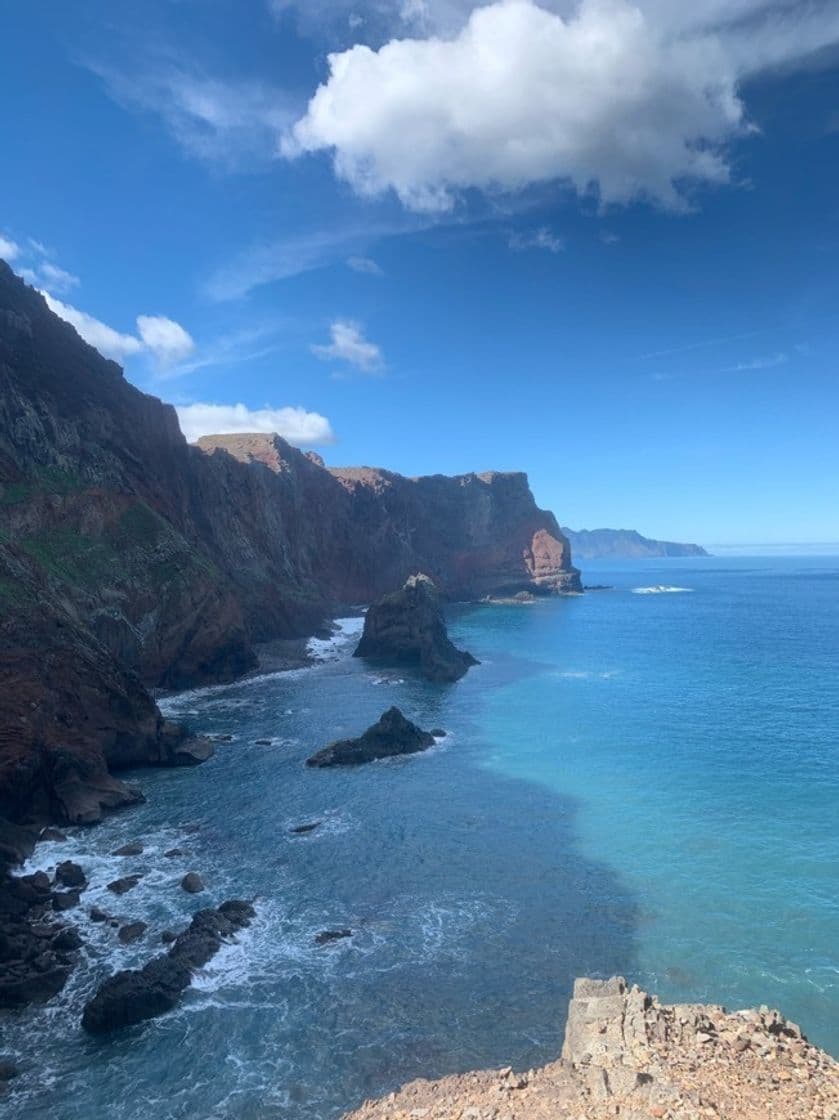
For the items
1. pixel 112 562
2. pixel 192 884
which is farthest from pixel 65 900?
pixel 112 562

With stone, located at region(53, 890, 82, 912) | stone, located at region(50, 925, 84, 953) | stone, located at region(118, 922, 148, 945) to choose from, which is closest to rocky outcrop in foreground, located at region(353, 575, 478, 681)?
stone, located at region(53, 890, 82, 912)

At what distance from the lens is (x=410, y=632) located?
96188mm

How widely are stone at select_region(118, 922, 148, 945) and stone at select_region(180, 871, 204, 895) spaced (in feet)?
10.1

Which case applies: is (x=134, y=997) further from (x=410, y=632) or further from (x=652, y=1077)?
(x=410, y=632)

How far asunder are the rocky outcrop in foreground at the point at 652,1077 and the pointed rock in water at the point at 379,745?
33.5 m

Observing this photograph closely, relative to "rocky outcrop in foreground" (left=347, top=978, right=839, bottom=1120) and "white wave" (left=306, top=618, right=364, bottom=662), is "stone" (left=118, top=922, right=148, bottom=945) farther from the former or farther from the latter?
"white wave" (left=306, top=618, right=364, bottom=662)

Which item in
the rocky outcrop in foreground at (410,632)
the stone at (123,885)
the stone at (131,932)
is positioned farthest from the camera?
the rocky outcrop in foreground at (410,632)

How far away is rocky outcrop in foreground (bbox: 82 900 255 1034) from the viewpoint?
25.5m

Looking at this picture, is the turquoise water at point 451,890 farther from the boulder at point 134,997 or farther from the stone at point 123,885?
the stone at point 123,885

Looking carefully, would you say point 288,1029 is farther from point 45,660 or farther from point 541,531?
point 541,531

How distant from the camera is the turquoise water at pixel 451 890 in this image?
24219mm

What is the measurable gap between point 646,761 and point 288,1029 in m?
35.9

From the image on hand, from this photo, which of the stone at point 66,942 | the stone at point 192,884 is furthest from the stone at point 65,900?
the stone at point 192,884

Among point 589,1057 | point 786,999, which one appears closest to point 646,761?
point 786,999
